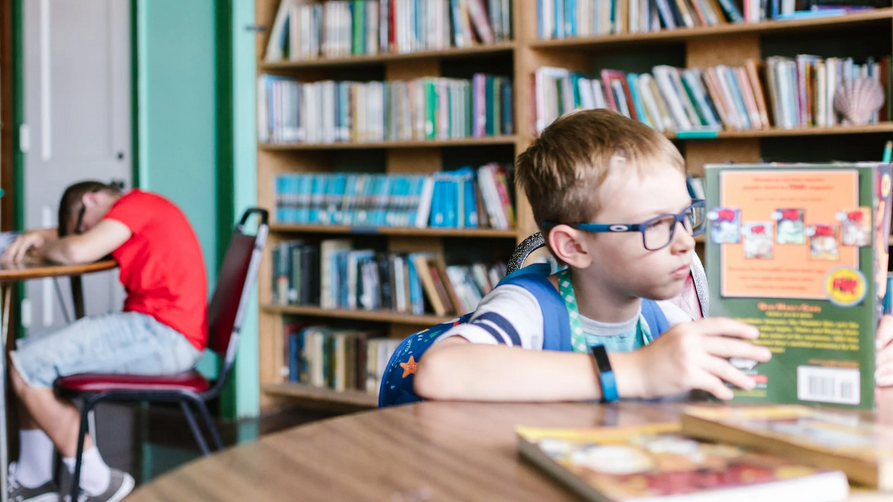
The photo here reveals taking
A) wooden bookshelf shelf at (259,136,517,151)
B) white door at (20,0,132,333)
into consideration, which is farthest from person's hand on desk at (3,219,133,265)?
white door at (20,0,132,333)

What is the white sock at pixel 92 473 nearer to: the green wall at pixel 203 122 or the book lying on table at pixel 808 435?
the green wall at pixel 203 122

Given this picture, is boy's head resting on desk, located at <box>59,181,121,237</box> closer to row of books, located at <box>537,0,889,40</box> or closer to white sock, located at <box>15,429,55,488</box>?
white sock, located at <box>15,429,55,488</box>

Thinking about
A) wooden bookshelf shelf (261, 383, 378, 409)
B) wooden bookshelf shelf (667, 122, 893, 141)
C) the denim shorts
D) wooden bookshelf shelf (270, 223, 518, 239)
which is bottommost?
wooden bookshelf shelf (261, 383, 378, 409)

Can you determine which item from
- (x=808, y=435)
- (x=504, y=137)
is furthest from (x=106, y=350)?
(x=808, y=435)

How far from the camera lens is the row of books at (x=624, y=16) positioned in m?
3.13

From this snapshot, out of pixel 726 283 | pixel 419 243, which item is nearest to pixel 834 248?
pixel 726 283

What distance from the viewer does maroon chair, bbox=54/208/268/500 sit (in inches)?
94.1

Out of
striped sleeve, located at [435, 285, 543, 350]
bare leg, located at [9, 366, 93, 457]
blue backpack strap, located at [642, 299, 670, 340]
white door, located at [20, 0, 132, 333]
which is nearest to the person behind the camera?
striped sleeve, located at [435, 285, 543, 350]

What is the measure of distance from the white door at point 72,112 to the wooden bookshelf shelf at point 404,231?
0.87 meters

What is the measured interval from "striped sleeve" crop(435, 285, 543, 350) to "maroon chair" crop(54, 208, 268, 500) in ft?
4.89

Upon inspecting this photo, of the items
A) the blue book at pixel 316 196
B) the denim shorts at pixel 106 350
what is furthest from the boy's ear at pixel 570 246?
the blue book at pixel 316 196

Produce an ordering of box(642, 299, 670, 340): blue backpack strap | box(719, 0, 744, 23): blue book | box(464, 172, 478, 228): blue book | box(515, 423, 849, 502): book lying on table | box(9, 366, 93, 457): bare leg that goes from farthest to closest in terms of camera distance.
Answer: box(464, 172, 478, 228): blue book → box(719, 0, 744, 23): blue book → box(9, 366, 93, 457): bare leg → box(642, 299, 670, 340): blue backpack strap → box(515, 423, 849, 502): book lying on table

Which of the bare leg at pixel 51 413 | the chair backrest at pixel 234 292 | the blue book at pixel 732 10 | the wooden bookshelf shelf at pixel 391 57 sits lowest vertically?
the bare leg at pixel 51 413

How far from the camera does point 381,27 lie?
381 cm
